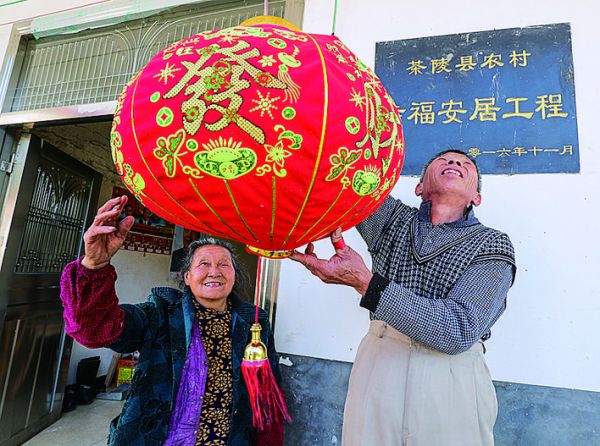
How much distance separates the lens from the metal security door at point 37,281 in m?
1.81

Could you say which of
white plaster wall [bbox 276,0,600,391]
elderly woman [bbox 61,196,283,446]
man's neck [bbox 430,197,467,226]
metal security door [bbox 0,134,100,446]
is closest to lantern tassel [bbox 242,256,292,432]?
elderly woman [bbox 61,196,283,446]

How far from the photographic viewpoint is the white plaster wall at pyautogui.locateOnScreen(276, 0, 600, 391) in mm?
1097

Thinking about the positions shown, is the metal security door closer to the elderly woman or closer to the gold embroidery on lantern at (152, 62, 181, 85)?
the elderly woman

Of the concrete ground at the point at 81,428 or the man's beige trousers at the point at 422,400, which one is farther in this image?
the concrete ground at the point at 81,428

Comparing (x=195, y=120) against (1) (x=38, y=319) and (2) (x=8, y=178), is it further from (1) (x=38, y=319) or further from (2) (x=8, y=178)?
(1) (x=38, y=319)

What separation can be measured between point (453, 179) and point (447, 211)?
3.4 inches

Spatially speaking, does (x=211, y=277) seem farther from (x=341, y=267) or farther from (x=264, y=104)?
(x=264, y=104)

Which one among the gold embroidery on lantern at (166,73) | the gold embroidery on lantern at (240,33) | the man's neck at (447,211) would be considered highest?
the gold embroidery on lantern at (240,33)

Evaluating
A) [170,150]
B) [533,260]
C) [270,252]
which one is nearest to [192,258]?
[270,252]

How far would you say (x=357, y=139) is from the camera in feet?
1.72

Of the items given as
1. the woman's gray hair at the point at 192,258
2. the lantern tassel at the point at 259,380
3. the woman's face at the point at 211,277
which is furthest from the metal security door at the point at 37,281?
the lantern tassel at the point at 259,380

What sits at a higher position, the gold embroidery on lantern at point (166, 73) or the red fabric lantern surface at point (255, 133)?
the gold embroidery on lantern at point (166, 73)

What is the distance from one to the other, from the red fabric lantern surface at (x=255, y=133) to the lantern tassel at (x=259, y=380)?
0.31 metres

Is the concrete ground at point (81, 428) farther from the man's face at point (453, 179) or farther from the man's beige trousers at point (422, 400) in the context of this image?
the man's face at point (453, 179)
